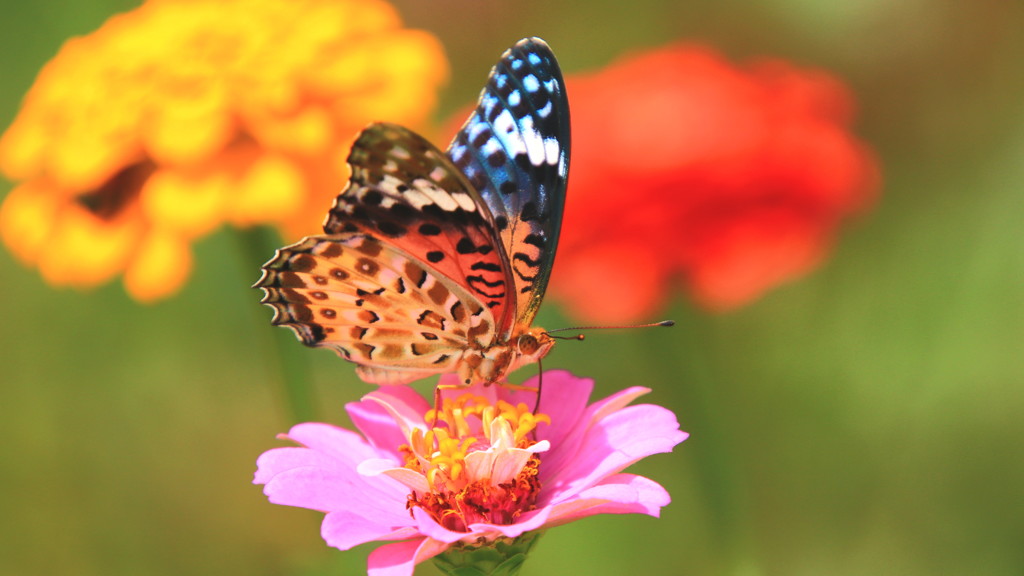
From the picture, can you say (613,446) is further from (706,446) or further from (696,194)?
(696,194)

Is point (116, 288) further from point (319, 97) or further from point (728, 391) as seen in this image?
point (728, 391)

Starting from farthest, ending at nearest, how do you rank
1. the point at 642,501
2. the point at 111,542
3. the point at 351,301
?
1. the point at 111,542
2. the point at 351,301
3. the point at 642,501

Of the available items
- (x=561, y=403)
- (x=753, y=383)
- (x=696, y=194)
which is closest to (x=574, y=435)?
(x=561, y=403)

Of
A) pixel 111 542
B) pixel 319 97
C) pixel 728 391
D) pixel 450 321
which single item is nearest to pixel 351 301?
pixel 450 321

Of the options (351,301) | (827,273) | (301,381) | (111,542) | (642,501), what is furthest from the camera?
(827,273)

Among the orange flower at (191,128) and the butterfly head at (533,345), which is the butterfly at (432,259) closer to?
the butterfly head at (533,345)

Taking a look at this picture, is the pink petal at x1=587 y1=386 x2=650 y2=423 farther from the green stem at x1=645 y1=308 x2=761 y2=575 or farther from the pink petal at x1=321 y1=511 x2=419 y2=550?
the green stem at x1=645 y1=308 x2=761 y2=575

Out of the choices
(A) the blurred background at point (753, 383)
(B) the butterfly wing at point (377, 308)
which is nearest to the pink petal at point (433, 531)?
(B) the butterfly wing at point (377, 308)
